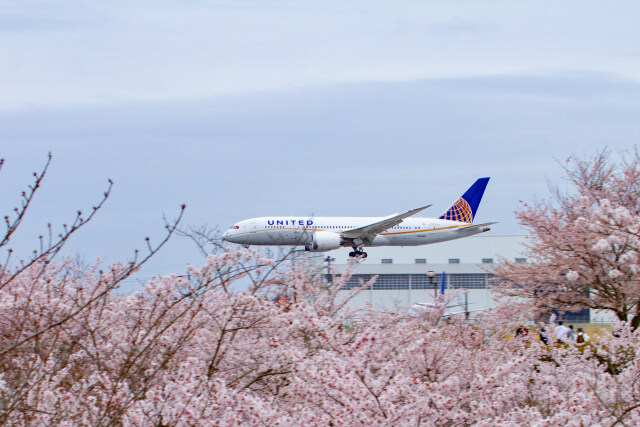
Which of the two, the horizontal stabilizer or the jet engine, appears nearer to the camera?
the jet engine

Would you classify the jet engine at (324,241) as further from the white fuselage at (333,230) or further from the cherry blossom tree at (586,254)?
the cherry blossom tree at (586,254)

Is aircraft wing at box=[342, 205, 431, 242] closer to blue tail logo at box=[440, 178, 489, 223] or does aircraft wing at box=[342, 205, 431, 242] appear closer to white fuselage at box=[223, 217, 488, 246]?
white fuselage at box=[223, 217, 488, 246]

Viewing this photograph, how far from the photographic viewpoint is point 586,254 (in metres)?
15.3

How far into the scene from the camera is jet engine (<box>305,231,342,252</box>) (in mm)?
48062

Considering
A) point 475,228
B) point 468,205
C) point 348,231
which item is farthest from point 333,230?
point 468,205

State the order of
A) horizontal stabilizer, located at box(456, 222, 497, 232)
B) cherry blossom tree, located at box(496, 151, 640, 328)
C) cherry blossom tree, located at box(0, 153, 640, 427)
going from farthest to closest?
1. horizontal stabilizer, located at box(456, 222, 497, 232)
2. cherry blossom tree, located at box(496, 151, 640, 328)
3. cherry blossom tree, located at box(0, 153, 640, 427)

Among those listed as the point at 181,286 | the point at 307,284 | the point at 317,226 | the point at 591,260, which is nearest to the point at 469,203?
the point at 317,226

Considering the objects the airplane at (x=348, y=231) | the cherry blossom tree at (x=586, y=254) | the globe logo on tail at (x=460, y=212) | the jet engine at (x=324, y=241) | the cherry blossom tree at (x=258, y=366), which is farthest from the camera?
the globe logo on tail at (x=460, y=212)

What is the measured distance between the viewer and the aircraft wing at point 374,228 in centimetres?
4922

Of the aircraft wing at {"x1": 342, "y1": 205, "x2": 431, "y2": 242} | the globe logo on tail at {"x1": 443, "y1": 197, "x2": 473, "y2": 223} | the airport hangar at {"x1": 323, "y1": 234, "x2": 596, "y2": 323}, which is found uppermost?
the globe logo on tail at {"x1": 443, "y1": 197, "x2": 473, "y2": 223}

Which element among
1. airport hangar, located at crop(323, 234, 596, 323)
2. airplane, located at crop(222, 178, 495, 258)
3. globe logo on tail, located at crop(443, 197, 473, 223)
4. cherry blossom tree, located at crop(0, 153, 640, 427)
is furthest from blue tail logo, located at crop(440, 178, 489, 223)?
cherry blossom tree, located at crop(0, 153, 640, 427)

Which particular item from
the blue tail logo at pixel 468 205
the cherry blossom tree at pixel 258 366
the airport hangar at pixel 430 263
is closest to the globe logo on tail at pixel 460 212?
the blue tail logo at pixel 468 205

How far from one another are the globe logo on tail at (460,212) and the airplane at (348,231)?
39.6 inches

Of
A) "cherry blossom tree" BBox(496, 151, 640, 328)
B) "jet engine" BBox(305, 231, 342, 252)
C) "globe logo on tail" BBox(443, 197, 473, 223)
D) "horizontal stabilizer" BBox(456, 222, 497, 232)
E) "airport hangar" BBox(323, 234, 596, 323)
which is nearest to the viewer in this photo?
"cherry blossom tree" BBox(496, 151, 640, 328)
